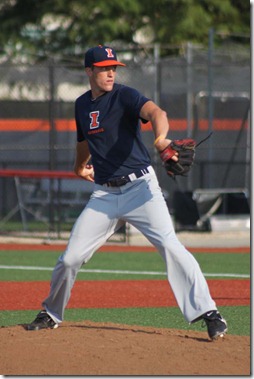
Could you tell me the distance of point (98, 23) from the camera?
84.4ft

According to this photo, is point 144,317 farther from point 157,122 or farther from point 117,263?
point 117,263

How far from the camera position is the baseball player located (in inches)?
297

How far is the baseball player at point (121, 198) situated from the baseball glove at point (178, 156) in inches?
17.8

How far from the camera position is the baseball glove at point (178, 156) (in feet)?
23.2

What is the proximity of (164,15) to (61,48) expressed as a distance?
283 centimetres

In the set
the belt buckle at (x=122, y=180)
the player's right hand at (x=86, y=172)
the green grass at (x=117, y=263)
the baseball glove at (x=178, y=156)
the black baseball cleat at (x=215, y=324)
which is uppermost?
the baseball glove at (x=178, y=156)

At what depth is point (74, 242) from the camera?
7.74 metres

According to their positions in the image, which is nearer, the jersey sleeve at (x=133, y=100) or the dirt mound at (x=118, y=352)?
the dirt mound at (x=118, y=352)

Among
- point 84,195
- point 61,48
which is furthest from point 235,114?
point 61,48

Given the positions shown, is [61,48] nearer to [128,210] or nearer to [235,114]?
[235,114]

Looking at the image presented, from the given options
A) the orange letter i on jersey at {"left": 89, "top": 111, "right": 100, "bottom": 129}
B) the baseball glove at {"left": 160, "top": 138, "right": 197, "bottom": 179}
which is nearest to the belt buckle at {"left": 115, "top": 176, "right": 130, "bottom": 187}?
the orange letter i on jersey at {"left": 89, "top": 111, "right": 100, "bottom": 129}

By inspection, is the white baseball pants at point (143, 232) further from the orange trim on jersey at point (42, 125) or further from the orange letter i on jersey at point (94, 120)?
the orange trim on jersey at point (42, 125)

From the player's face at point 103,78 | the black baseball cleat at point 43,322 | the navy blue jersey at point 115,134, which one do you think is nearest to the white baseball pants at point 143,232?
the navy blue jersey at point 115,134

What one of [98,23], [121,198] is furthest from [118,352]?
[98,23]
